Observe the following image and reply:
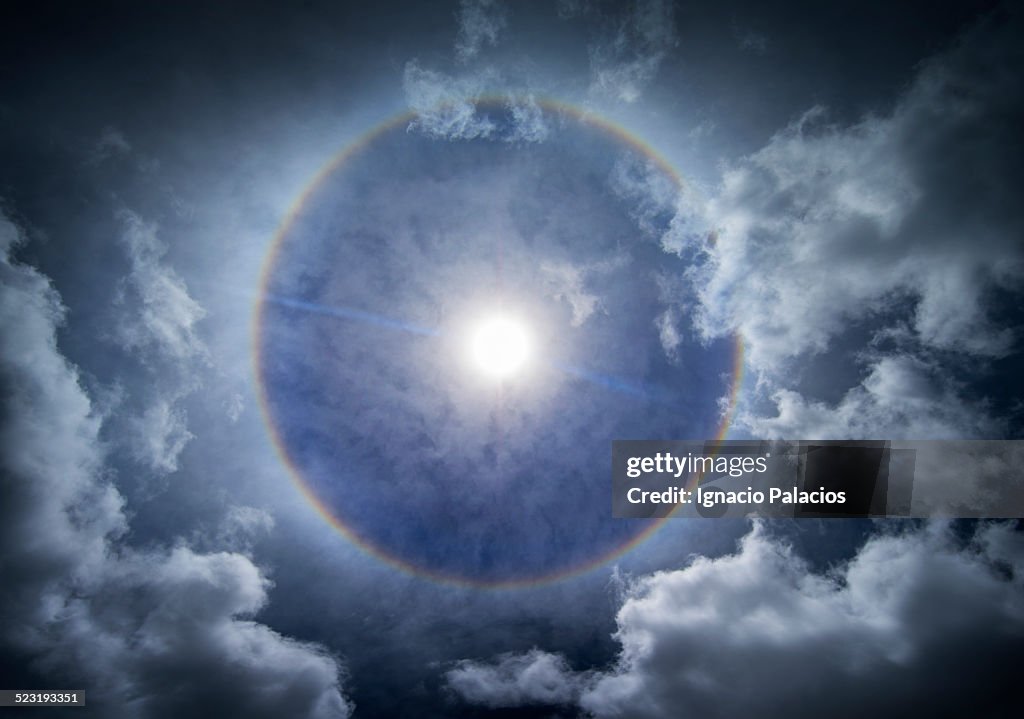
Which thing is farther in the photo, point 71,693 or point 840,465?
point 71,693

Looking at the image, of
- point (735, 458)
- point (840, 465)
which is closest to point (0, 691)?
point (735, 458)

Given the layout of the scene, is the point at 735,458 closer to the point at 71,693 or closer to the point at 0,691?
the point at 71,693

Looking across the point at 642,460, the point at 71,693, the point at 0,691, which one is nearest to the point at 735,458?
the point at 642,460

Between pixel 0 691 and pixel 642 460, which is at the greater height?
pixel 642 460

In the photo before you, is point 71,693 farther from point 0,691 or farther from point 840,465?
point 840,465

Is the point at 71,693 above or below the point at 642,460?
below

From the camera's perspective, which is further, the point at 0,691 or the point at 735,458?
the point at 0,691

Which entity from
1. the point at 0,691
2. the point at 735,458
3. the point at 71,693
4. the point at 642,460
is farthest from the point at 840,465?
the point at 0,691
